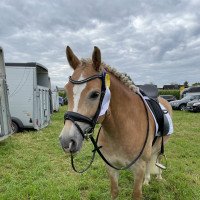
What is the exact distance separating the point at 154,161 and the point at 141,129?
196 centimetres

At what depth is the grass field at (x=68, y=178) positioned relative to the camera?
4.98 metres

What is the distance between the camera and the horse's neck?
132 inches

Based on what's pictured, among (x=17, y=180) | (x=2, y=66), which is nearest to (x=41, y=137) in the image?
(x=2, y=66)

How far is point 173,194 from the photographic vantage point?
5027mm

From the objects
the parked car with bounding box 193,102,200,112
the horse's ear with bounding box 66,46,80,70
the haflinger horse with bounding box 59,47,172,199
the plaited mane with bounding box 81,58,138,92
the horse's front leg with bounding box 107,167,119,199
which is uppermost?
the horse's ear with bounding box 66,46,80,70

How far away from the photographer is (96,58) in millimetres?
2939

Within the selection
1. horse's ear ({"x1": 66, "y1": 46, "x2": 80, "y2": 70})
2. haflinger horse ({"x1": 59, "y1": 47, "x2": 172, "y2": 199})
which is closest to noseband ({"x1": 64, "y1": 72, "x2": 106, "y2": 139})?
haflinger horse ({"x1": 59, "y1": 47, "x2": 172, "y2": 199})

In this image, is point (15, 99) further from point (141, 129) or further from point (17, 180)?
point (141, 129)

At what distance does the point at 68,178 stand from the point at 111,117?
3075 millimetres

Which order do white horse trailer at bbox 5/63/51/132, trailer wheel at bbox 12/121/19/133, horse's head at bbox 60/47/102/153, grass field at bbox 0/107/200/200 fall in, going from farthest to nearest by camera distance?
trailer wheel at bbox 12/121/19/133, white horse trailer at bbox 5/63/51/132, grass field at bbox 0/107/200/200, horse's head at bbox 60/47/102/153

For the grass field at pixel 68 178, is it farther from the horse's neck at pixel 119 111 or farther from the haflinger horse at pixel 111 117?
the horse's neck at pixel 119 111

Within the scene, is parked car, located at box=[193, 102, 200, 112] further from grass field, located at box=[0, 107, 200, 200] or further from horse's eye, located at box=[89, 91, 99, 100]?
horse's eye, located at box=[89, 91, 99, 100]

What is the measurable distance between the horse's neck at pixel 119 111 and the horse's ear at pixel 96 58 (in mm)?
426

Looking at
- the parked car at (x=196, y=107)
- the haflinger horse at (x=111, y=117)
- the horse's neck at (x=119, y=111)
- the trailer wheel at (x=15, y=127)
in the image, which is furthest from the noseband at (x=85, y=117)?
the parked car at (x=196, y=107)
